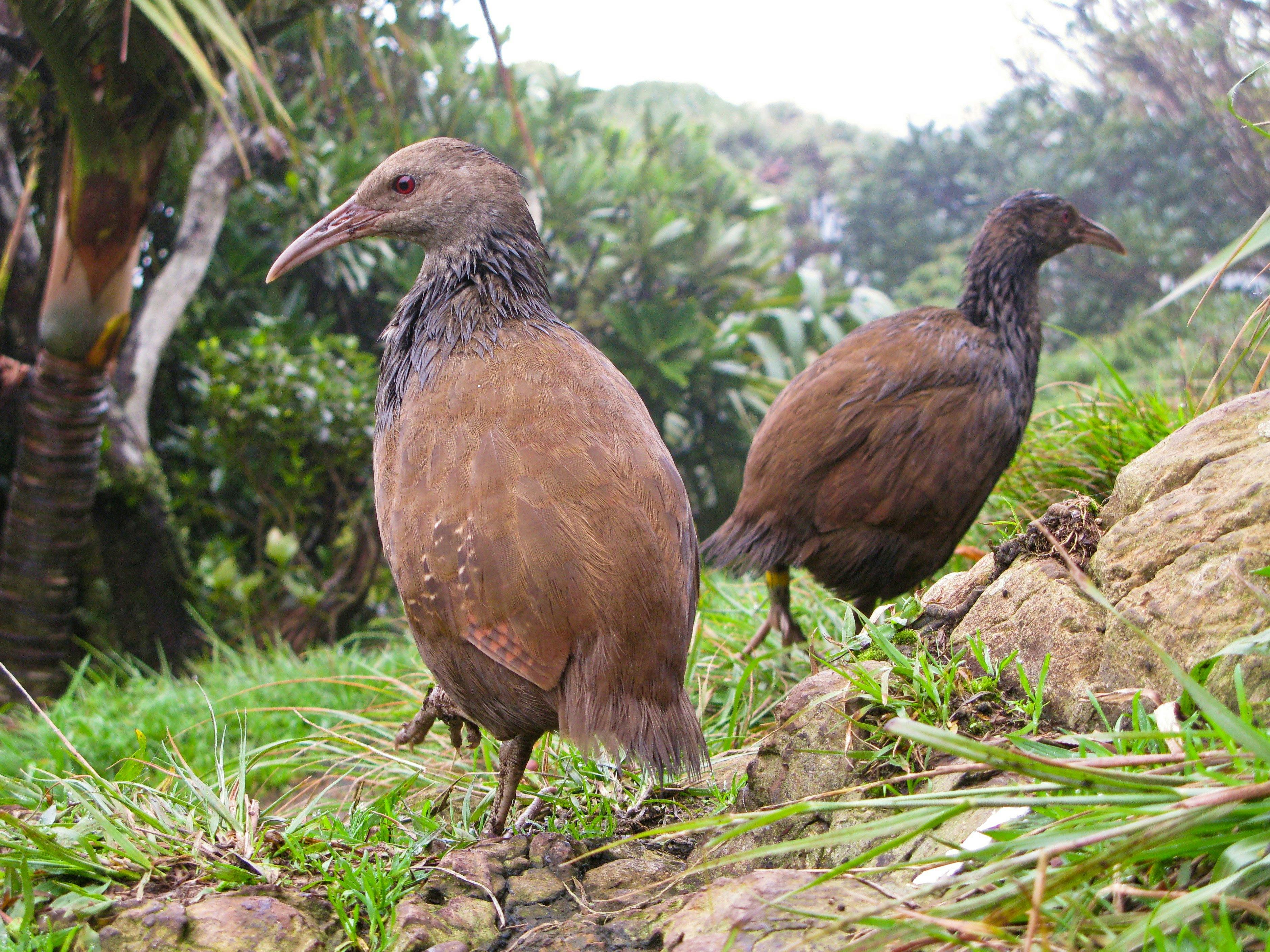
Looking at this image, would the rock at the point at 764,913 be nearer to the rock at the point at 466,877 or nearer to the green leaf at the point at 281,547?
the rock at the point at 466,877

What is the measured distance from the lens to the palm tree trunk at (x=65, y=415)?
13.9 feet

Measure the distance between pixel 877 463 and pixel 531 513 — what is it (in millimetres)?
1660

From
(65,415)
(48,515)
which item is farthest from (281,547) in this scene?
(65,415)

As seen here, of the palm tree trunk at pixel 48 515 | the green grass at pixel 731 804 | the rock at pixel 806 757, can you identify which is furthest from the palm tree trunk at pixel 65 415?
the rock at pixel 806 757

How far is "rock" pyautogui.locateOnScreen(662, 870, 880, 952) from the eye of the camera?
1.57 metres

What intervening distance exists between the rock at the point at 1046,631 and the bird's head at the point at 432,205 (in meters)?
1.64

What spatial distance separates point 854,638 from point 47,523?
3.92m

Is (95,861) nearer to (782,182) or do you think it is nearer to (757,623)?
(757,623)

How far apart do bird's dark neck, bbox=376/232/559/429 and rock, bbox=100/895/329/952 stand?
3.99 ft

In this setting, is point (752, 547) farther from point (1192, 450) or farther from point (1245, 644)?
point (1245, 644)

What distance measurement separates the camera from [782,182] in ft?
49.5

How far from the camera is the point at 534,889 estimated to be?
210cm

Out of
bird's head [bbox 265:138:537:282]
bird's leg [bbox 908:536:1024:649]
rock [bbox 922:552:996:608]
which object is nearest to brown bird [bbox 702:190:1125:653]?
rock [bbox 922:552:996:608]

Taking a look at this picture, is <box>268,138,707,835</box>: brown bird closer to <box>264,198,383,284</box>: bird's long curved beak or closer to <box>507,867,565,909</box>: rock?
<box>507,867,565,909</box>: rock
